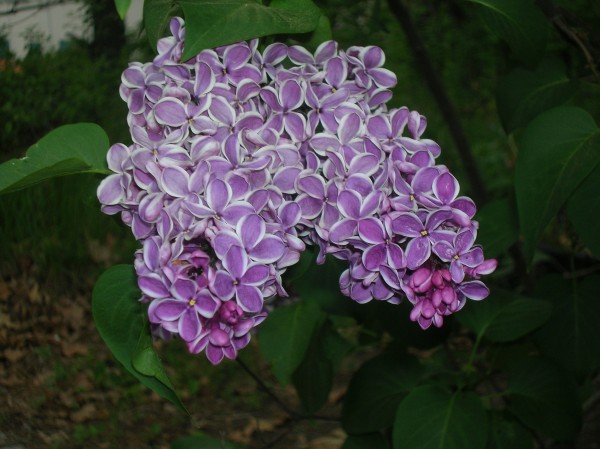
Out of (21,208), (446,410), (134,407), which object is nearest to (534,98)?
(446,410)

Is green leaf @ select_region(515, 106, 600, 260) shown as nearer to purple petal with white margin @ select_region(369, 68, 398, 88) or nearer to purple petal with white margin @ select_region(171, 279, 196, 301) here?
purple petal with white margin @ select_region(369, 68, 398, 88)

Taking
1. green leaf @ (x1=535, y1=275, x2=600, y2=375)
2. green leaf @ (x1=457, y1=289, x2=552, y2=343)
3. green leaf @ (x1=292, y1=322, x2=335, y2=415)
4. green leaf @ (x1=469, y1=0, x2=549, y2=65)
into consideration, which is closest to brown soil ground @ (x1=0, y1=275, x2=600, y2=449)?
green leaf @ (x1=292, y1=322, x2=335, y2=415)

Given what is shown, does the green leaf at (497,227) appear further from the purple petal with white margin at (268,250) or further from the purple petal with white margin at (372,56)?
the purple petal with white margin at (268,250)

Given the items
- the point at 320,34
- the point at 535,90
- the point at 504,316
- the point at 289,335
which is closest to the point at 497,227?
the point at 504,316

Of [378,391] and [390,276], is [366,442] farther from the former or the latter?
[390,276]

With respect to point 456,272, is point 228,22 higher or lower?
higher

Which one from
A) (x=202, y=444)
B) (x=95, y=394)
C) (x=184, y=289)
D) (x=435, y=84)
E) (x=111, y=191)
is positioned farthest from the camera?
(x=95, y=394)

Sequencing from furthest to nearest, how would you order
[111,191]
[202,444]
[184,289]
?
1. [202,444]
2. [111,191]
3. [184,289]
